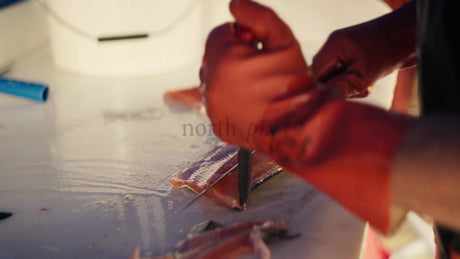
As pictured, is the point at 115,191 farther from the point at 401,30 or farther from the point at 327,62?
the point at 401,30

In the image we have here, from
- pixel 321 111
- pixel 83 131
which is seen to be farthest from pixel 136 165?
pixel 321 111

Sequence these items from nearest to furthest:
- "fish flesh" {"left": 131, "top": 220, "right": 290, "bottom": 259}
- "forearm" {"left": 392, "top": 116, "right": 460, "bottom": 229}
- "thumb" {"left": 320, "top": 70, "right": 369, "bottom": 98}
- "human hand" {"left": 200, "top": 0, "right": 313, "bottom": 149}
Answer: "forearm" {"left": 392, "top": 116, "right": 460, "bottom": 229} → "human hand" {"left": 200, "top": 0, "right": 313, "bottom": 149} → "fish flesh" {"left": 131, "top": 220, "right": 290, "bottom": 259} → "thumb" {"left": 320, "top": 70, "right": 369, "bottom": 98}

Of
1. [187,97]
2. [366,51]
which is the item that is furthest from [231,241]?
[187,97]

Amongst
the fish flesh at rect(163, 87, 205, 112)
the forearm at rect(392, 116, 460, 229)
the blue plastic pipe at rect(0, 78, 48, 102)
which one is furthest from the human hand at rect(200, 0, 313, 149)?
the blue plastic pipe at rect(0, 78, 48, 102)

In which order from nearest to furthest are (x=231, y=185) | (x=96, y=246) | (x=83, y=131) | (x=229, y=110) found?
(x=229, y=110) < (x=96, y=246) < (x=231, y=185) < (x=83, y=131)

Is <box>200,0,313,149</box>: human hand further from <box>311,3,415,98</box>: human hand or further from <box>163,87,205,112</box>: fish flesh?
<box>163,87,205,112</box>: fish flesh

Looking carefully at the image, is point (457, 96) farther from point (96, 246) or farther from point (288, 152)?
point (96, 246)
